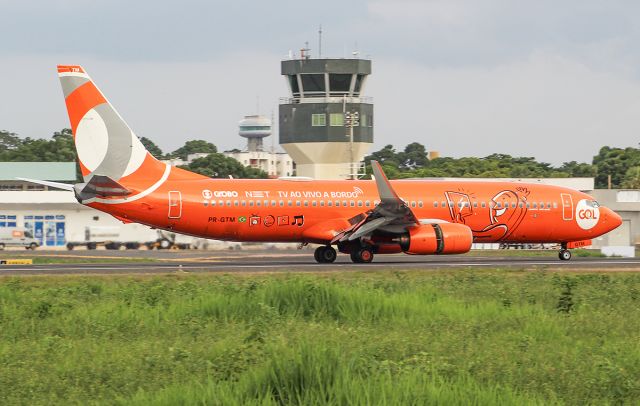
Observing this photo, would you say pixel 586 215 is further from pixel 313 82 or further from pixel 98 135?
pixel 313 82

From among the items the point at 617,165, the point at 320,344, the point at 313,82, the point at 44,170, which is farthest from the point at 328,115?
the point at 320,344

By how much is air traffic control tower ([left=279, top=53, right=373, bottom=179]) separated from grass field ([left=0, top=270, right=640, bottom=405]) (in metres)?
59.5

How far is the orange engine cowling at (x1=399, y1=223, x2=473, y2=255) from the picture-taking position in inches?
1615

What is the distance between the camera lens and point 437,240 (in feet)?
135

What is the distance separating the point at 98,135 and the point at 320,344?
96.2 ft

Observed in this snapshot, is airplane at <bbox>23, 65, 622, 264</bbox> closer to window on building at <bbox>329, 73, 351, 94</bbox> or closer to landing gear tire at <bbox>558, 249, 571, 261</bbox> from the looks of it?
landing gear tire at <bbox>558, 249, 571, 261</bbox>

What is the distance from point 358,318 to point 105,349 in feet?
20.8

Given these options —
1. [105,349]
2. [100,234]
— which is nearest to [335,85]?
[100,234]

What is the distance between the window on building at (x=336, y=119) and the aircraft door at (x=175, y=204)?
155ft

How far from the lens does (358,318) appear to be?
70.9ft

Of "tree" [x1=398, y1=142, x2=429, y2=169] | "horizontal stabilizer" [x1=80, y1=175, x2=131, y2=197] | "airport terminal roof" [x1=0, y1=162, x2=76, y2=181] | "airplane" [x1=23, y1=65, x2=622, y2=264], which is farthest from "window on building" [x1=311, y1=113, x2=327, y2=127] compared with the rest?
"tree" [x1=398, y1=142, x2=429, y2=169]

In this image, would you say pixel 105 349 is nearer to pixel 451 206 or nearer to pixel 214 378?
pixel 214 378

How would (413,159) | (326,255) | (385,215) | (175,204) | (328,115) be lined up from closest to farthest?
(175,204) → (385,215) → (326,255) → (328,115) → (413,159)

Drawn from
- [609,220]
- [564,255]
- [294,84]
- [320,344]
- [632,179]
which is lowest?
[320,344]
